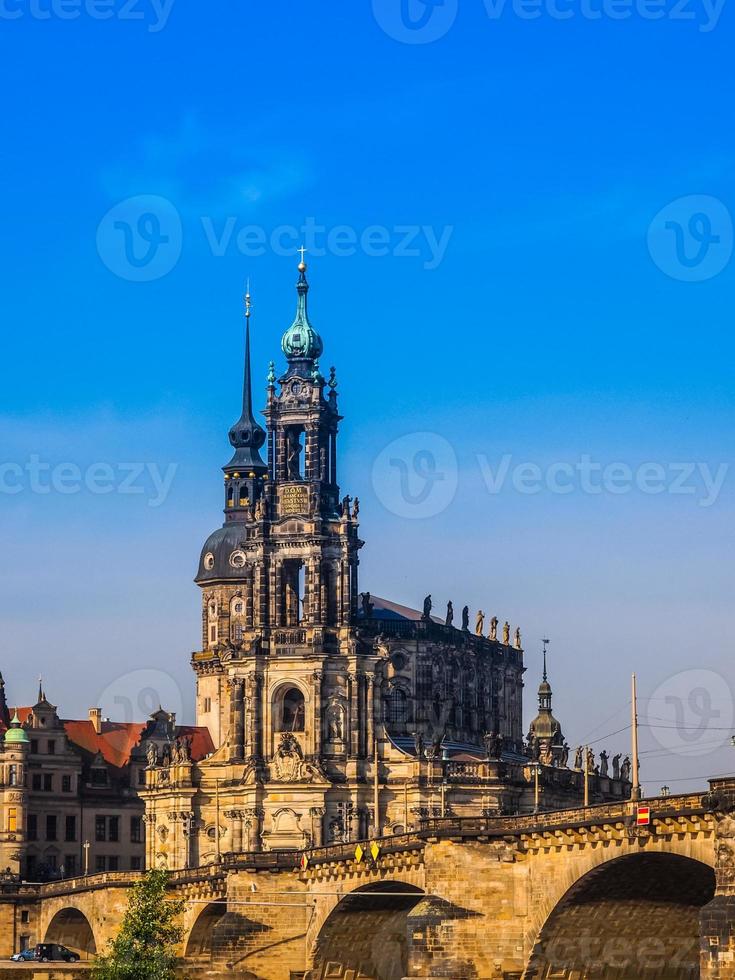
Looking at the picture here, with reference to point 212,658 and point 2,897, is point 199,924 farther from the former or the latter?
point 212,658

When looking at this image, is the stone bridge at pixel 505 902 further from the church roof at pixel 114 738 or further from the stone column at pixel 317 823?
the church roof at pixel 114 738

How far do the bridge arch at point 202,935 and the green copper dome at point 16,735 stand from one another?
47972mm

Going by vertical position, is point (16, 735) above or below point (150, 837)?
above

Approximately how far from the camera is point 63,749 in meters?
169

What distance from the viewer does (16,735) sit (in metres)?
163

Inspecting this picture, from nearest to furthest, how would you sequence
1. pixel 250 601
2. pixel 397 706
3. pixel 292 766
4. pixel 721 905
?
1. pixel 721 905
2. pixel 292 766
3. pixel 250 601
4. pixel 397 706

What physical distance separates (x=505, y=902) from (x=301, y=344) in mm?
75967

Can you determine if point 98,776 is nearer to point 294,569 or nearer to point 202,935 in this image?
point 294,569

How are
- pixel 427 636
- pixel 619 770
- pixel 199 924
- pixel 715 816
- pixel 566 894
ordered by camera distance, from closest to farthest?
pixel 715 816 → pixel 566 894 → pixel 199 924 → pixel 427 636 → pixel 619 770

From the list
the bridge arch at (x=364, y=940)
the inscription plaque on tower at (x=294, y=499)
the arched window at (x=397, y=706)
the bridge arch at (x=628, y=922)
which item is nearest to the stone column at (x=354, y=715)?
the arched window at (x=397, y=706)

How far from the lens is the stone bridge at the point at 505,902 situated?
77000 mm

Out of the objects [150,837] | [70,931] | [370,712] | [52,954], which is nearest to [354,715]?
[370,712]

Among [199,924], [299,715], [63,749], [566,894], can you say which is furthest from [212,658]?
[566,894]

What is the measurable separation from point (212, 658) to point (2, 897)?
35.0 meters
